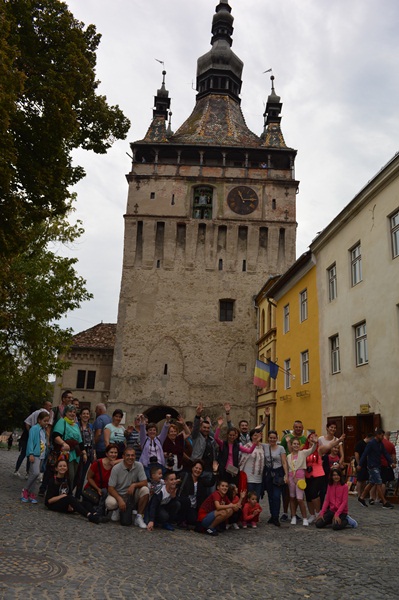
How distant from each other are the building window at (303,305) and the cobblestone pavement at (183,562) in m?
12.5

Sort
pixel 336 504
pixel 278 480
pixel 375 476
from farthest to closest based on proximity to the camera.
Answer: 1. pixel 375 476
2. pixel 278 480
3. pixel 336 504

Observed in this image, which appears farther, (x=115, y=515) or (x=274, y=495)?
(x=274, y=495)

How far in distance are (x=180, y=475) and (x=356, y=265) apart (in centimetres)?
1004

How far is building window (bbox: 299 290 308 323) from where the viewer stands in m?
19.9

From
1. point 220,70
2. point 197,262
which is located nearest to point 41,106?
point 197,262

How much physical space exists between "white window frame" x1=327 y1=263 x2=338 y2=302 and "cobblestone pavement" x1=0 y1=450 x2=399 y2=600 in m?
10.1

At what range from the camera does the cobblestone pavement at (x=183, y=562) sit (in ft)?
14.8

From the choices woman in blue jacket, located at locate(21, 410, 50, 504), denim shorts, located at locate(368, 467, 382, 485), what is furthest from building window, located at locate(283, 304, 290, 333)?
woman in blue jacket, located at locate(21, 410, 50, 504)

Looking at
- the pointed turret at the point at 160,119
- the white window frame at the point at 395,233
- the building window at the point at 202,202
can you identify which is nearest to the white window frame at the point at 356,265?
the white window frame at the point at 395,233

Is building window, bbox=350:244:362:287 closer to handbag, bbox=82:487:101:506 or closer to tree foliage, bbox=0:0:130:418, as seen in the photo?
tree foliage, bbox=0:0:130:418

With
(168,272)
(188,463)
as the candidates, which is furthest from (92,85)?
(168,272)

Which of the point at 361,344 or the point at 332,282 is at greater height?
the point at 332,282

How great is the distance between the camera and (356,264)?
51.9 ft

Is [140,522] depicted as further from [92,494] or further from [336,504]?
[336,504]
